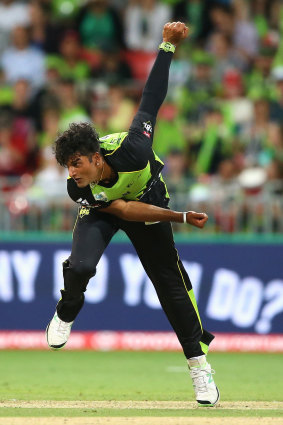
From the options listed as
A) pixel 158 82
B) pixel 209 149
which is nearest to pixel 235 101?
pixel 209 149

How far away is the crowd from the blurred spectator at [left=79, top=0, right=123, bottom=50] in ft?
0.05

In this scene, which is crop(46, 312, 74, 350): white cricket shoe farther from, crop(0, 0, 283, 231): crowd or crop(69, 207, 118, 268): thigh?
crop(0, 0, 283, 231): crowd

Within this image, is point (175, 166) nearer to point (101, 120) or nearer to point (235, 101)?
point (101, 120)

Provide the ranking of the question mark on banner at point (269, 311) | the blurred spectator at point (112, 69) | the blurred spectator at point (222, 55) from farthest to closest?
the blurred spectator at point (222, 55) < the blurred spectator at point (112, 69) < the question mark on banner at point (269, 311)

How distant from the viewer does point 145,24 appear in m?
14.8

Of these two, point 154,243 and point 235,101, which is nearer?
point 154,243

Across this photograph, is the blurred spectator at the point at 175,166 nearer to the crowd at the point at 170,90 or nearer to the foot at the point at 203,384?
the crowd at the point at 170,90

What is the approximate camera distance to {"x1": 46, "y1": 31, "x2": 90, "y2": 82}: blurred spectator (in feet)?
46.7

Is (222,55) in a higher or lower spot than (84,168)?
lower

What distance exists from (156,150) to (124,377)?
470 cm

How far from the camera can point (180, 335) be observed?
6.64 m

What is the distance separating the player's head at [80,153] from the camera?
6.01m

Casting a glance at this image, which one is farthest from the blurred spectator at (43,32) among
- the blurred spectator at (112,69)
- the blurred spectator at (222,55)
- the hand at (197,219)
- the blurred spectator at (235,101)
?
the hand at (197,219)

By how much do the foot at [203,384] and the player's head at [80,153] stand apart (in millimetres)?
1557
